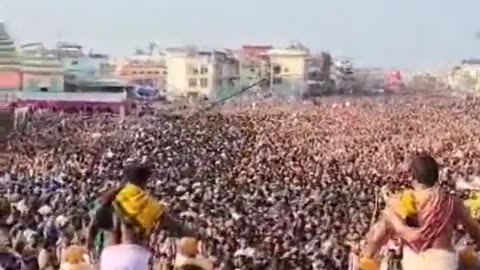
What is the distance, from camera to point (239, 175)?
74.0ft

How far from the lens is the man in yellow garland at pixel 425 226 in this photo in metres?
3.13

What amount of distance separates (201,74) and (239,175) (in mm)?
70960

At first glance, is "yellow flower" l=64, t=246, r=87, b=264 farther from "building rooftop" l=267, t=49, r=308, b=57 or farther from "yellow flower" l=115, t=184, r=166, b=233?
"building rooftop" l=267, t=49, r=308, b=57

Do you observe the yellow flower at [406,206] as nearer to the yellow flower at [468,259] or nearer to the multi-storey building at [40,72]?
the yellow flower at [468,259]

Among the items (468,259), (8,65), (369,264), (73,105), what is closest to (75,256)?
(369,264)

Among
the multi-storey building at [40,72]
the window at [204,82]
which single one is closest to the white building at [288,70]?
the window at [204,82]

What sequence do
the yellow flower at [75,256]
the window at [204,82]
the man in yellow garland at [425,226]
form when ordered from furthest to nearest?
1. the window at [204,82]
2. the yellow flower at [75,256]
3. the man in yellow garland at [425,226]

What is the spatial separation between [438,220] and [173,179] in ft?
56.2

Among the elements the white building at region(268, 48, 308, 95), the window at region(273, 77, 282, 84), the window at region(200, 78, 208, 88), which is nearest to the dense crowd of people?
the window at region(200, 78, 208, 88)

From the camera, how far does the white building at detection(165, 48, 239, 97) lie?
92625 millimetres

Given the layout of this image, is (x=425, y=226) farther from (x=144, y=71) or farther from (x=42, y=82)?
(x=144, y=71)

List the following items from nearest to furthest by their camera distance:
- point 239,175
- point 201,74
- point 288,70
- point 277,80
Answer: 1. point 239,175
2. point 201,74
3. point 277,80
4. point 288,70

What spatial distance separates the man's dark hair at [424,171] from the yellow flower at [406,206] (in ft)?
0.16

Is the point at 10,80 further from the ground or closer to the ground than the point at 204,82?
further from the ground
